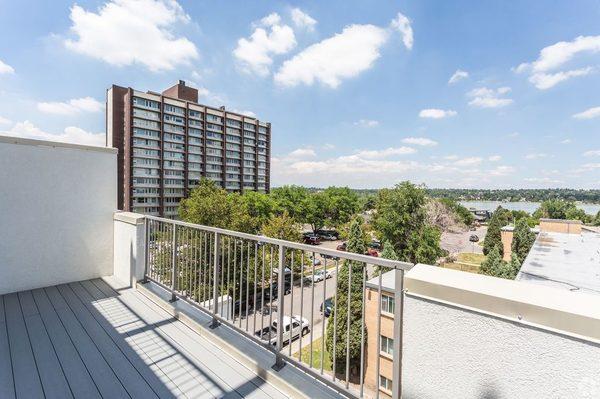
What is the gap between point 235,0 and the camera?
27.4 ft

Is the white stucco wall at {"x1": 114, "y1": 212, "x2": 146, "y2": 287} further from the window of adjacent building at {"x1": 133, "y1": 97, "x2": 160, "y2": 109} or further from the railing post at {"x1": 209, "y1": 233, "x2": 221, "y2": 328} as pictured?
the window of adjacent building at {"x1": 133, "y1": 97, "x2": 160, "y2": 109}

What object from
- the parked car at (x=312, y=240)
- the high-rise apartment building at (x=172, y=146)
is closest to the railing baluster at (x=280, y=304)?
the parked car at (x=312, y=240)

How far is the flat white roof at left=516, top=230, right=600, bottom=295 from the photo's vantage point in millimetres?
8330

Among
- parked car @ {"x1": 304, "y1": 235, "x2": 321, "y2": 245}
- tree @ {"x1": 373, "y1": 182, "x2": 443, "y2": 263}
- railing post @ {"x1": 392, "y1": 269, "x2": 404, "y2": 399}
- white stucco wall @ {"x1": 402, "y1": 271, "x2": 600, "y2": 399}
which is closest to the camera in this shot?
white stucco wall @ {"x1": 402, "y1": 271, "x2": 600, "y2": 399}

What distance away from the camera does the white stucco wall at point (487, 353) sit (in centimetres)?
96

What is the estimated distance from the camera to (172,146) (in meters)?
38.8

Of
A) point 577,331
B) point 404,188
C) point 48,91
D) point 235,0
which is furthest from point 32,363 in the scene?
point 404,188

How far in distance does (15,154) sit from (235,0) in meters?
7.32

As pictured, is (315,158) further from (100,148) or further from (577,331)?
(577,331)

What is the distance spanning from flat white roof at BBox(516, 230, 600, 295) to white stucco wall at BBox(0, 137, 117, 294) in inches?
410

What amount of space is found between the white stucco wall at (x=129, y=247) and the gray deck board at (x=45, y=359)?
1045 mm

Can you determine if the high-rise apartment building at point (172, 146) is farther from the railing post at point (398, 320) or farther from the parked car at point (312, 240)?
the railing post at point (398, 320)

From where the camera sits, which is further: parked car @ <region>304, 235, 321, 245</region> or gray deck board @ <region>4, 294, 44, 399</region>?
parked car @ <region>304, 235, 321, 245</region>

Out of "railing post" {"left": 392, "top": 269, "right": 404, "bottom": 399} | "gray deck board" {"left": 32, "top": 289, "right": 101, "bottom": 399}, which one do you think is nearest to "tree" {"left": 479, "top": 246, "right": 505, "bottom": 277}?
"railing post" {"left": 392, "top": 269, "right": 404, "bottom": 399}
